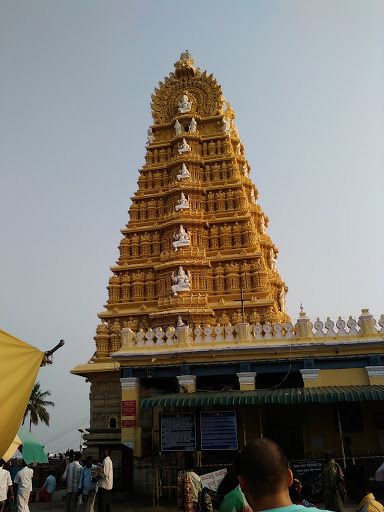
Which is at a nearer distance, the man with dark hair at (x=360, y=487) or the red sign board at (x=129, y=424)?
the man with dark hair at (x=360, y=487)

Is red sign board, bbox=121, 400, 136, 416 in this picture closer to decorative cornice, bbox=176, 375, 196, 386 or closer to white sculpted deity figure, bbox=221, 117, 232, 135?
decorative cornice, bbox=176, 375, 196, 386

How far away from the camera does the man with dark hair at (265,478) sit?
2.84 metres

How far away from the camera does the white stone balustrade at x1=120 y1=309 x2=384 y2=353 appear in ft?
57.2

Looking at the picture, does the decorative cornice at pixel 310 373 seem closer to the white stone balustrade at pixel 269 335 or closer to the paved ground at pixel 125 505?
the white stone balustrade at pixel 269 335

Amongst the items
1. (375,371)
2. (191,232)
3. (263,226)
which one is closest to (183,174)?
(191,232)

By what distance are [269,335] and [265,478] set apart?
15.3m

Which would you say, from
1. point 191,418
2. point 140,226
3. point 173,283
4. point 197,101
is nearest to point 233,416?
point 191,418

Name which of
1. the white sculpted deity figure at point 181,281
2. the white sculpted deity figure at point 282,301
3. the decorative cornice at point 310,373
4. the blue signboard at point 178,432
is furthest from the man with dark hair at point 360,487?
the white sculpted deity figure at point 282,301

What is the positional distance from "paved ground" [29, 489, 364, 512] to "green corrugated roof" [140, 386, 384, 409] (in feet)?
9.32

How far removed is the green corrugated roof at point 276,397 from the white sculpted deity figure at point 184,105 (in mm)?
23504

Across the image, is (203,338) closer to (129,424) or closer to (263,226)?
(129,424)

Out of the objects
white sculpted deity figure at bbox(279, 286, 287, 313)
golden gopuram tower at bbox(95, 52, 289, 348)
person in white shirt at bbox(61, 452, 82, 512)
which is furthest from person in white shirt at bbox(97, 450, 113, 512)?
white sculpted deity figure at bbox(279, 286, 287, 313)

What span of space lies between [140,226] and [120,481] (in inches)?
614

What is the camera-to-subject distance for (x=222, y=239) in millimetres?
A: 30203
